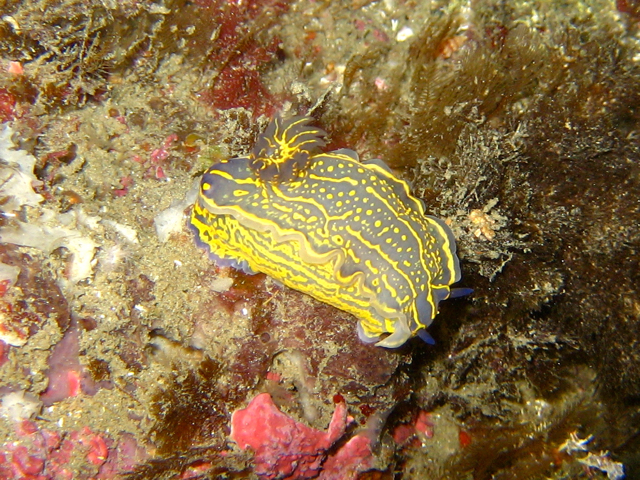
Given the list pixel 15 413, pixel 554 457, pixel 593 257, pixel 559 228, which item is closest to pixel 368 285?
pixel 559 228

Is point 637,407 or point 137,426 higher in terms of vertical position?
point 637,407

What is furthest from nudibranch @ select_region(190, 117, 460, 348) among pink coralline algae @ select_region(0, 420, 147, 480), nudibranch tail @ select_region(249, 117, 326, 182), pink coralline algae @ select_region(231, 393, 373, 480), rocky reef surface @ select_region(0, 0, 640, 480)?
pink coralline algae @ select_region(0, 420, 147, 480)

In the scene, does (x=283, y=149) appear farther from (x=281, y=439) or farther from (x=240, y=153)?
(x=281, y=439)

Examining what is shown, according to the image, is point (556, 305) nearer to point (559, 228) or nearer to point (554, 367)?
point (559, 228)

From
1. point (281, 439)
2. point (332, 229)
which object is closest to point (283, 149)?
point (332, 229)

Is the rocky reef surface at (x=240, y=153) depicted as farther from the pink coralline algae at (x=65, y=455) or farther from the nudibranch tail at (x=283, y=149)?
the nudibranch tail at (x=283, y=149)

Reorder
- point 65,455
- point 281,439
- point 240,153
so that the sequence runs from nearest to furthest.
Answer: point 65,455 < point 281,439 < point 240,153

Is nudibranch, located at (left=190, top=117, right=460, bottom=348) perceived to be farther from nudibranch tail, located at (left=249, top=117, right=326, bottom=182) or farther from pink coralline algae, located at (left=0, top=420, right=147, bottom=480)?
pink coralline algae, located at (left=0, top=420, right=147, bottom=480)
